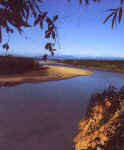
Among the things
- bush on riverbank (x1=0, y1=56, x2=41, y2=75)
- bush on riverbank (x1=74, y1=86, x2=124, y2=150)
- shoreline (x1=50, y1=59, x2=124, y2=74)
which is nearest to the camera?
bush on riverbank (x1=74, y1=86, x2=124, y2=150)

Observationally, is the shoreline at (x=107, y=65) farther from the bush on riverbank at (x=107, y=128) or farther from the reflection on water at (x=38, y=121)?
the bush on riverbank at (x=107, y=128)

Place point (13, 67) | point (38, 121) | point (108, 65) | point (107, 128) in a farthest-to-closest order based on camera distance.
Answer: point (108, 65) < point (13, 67) < point (38, 121) < point (107, 128)

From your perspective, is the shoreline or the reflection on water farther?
the shoreline

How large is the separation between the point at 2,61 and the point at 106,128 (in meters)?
7.06

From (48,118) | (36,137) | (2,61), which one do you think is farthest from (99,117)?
(2,61)

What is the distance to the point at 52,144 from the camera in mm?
A: 1813

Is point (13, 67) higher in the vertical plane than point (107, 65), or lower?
lower

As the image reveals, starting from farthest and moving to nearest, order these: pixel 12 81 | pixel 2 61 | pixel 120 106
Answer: pixel 2 61 < pixel 12 81 < pixel 120 106

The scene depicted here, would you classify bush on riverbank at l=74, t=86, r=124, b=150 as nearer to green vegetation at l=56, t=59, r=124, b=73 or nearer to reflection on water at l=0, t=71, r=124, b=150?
reflection on water at l=0, t=71, r=124, b=150

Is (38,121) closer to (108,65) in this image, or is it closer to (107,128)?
(107,128)

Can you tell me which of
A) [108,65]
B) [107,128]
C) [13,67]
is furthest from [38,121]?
[108,65]

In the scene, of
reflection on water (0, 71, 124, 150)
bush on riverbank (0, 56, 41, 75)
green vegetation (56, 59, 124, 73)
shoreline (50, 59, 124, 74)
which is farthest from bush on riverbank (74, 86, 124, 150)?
green vegetation (56, 59, 124, 73)

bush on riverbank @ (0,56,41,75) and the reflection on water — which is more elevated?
bush on riverbank @ (0,56,41,75)

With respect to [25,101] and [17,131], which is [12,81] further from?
[17,131]
